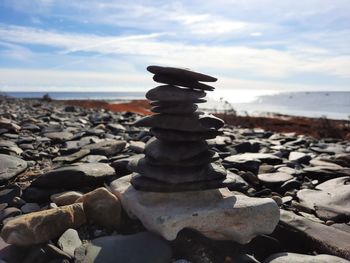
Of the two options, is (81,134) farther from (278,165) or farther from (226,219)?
(226,219)

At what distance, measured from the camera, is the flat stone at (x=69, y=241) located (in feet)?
11.1

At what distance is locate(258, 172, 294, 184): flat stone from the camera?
573 centimetres

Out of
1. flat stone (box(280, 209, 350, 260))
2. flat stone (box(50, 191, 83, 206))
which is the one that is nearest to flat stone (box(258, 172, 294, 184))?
flat stone (box(280, 209, 350, 260))

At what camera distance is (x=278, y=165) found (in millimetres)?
6930

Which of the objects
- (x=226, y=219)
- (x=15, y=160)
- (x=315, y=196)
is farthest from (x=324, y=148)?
(x=15, y=160)

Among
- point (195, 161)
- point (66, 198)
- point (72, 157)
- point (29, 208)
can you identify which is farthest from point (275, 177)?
point (29, 208)

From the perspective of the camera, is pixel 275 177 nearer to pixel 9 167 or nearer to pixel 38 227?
pixel 38 227

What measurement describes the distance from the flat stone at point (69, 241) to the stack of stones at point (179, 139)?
2.68 feet

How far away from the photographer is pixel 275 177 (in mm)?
5887

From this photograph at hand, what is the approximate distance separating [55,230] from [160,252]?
1061mm

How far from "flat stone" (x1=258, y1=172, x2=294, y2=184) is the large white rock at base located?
1.82 meters

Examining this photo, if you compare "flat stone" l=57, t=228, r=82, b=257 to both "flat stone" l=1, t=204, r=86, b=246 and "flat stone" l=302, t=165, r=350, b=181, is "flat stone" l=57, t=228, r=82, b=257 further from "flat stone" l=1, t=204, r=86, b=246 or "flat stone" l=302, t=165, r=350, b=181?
"flat stone" l=302, t=165, r=350, b=181

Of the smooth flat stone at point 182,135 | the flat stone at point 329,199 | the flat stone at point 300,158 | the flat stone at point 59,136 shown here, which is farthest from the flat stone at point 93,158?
the flat stone at point 300,158

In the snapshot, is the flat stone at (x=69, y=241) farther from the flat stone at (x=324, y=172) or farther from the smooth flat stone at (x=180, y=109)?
the flat stone at (x=324, y=172)
